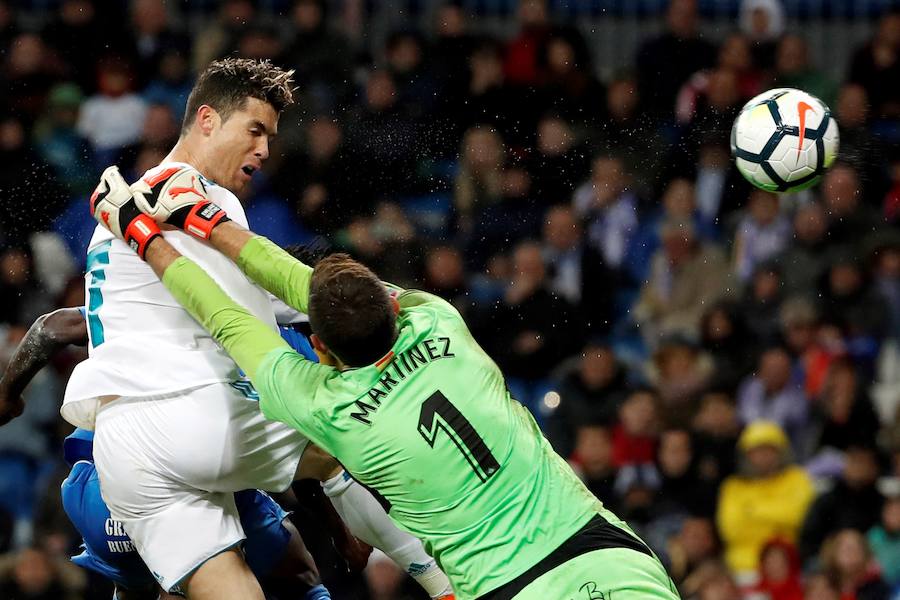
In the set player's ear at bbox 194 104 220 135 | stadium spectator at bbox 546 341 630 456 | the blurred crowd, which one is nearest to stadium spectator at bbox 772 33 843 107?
the blurred crowd

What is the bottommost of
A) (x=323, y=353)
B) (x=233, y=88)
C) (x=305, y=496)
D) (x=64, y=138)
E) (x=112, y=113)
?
(x=305, y=496)

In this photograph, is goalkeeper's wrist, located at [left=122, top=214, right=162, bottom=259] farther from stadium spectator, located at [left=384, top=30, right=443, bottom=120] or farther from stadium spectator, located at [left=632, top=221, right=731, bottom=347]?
stadium spectator, located at [left=632, top=221, right=731, bottom=347]

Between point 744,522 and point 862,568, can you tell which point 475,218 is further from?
point 862,568

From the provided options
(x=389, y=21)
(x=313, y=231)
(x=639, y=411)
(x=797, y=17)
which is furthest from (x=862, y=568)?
(x=389, y=21)

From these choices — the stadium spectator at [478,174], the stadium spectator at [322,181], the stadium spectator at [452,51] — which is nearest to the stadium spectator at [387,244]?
the stadium spectator at [322,181]

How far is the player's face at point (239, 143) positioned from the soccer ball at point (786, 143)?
7.85 ft

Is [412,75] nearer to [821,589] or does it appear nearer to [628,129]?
[628,129]

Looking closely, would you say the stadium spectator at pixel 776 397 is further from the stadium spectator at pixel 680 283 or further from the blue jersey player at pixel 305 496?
the blue jersey player at pixel 305 496

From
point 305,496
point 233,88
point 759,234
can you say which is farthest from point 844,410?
point 233,88

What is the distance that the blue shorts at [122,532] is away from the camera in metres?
5.48

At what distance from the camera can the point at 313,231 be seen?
31.9 ft

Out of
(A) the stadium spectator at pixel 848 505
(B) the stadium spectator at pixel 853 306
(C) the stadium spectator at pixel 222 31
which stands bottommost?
(A) the stadium spectator at pixel 848 505

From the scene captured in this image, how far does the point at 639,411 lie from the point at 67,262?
158 inches

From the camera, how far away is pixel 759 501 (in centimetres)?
959
